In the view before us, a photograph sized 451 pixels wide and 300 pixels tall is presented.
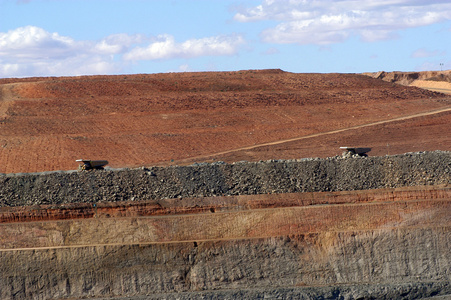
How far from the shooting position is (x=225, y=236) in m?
11.5

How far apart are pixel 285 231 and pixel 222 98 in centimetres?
2559

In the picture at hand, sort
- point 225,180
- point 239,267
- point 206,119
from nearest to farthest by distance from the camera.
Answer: point 239,267
point 225,180
point 206,119

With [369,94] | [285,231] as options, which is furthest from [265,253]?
[369,94]

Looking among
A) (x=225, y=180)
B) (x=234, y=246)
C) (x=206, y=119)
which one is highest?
(x=206, y=119)

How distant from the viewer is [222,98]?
3662cm

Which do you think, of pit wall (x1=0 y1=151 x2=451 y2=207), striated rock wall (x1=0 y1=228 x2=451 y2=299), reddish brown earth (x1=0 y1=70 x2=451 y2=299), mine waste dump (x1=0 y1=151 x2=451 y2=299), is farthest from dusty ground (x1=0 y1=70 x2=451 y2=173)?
striated rock wall (x1=0 y1=228 x2=451 y2=299)

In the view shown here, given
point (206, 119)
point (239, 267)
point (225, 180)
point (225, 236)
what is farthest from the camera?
point (206, 119)

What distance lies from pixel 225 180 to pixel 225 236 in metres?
1.57

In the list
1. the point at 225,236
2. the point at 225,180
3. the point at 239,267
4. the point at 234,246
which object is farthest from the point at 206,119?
the point at 239,267

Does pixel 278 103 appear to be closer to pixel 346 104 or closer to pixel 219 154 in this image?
pixel 346 104

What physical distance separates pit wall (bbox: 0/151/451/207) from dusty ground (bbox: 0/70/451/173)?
1218 cm

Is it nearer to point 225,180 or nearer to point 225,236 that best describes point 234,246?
point 225,236

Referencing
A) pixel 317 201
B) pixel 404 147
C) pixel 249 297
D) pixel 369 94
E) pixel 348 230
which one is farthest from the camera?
pixel 369 94

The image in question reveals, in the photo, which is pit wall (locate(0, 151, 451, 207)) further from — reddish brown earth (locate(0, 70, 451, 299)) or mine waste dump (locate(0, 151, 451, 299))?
reddish brown earth (locate(0, 70, 451, 299))
